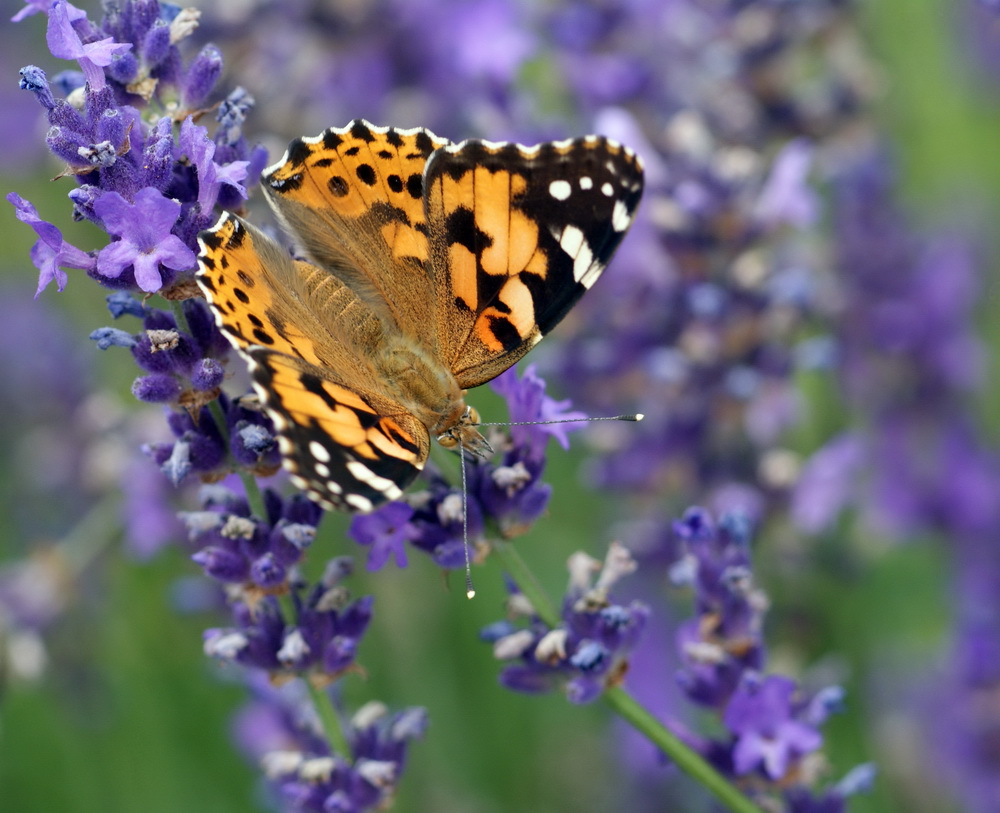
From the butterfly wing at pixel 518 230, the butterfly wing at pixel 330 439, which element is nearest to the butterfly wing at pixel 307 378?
the butterfly wing at pixel 330 439

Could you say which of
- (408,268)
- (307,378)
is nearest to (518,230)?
(408,268)

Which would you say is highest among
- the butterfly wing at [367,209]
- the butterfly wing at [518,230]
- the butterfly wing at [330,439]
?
the butterfly wing at [367,209]

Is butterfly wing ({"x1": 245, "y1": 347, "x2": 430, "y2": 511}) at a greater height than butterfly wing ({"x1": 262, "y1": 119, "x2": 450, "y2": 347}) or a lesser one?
lesser

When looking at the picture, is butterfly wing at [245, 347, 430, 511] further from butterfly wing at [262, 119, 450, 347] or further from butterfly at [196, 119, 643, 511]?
butterfly wing at [262, 119, 450, 347]

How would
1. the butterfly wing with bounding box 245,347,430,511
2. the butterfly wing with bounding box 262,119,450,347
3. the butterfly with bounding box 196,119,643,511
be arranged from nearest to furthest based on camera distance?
1. the butterfly wing with bounding box 245,347,430,511
2. the butterfly with bounding box 196,119,643,511
3. the butterfly wing with bounding box 262,119,450,347

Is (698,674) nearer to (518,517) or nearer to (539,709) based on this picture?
(518,517)

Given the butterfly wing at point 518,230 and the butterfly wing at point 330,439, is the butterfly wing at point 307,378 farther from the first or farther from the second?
the butterfly wing at point 518,230

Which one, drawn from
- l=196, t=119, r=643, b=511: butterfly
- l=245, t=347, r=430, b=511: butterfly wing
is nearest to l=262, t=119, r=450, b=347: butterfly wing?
l=196, t=119, r=643, b=511: butterfly
